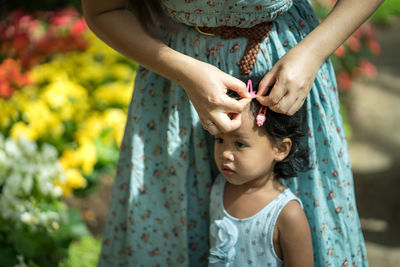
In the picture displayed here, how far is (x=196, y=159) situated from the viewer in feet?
5.31

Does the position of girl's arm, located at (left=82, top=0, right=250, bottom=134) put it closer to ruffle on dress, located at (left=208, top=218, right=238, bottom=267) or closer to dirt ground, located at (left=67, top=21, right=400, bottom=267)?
ruffle on dress, located at (left=208, top=218, right=238, bottom=267)

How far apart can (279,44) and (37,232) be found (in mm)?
1555

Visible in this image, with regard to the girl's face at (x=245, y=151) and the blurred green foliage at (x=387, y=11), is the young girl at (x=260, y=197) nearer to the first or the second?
the girl's face at (x=245, y=151)

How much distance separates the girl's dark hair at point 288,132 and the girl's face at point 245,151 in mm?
25

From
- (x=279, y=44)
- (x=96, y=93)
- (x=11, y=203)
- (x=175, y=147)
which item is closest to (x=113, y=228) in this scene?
(x=175, y=147)

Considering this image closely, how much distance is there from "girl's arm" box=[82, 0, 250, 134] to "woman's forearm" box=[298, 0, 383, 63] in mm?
232

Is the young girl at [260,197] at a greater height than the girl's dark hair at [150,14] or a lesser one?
lesser

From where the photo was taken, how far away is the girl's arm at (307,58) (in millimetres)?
1269

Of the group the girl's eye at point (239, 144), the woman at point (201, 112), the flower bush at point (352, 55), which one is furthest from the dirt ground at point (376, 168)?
the girl's eye at point (239, 144)

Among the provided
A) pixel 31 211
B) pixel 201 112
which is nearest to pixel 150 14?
pixel 201 112

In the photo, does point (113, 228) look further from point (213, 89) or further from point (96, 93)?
point (96, 93)

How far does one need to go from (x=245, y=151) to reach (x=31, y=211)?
4.37ft

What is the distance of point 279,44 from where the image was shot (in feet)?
4.74

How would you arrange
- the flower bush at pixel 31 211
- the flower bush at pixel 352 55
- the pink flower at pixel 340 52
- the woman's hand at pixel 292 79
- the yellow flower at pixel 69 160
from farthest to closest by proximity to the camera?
the flower bush at pixel 352 55 < the pink flower at pixel 340 52 < the yellow flower at pixel 69 160 < the flower bush at pixel 31 211 < the woman's hand at pixel 292 79
